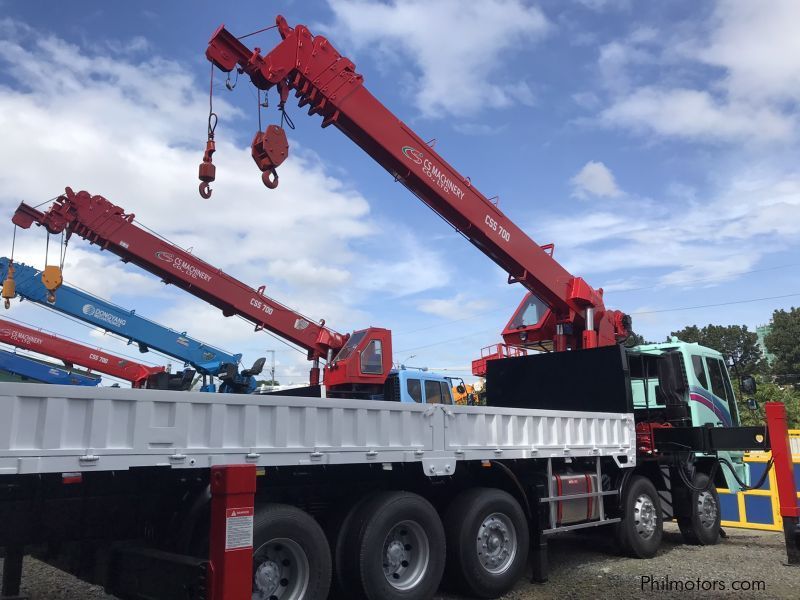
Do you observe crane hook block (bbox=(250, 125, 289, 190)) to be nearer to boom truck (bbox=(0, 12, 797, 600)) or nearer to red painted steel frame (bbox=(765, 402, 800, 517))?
boom truck (bbox=(0, 12, 797, 600))

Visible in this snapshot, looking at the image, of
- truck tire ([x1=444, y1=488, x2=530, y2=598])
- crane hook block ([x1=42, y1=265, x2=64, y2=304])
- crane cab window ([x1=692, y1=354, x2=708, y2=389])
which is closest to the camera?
truck tire ([x1=444, y1=488, x2=530, y2=598])

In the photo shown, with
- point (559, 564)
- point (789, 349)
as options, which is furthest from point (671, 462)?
point (789, 349)

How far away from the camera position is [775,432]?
→ 9.06 meters

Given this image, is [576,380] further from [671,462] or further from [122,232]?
[122,232]

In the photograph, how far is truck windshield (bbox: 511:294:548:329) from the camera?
12.9 metres

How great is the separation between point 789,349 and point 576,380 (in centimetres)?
7110

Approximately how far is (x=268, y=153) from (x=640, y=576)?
6.63 m

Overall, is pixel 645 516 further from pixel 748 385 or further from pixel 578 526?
pixel 748 385

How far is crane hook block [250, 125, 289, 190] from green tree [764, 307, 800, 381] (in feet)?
237

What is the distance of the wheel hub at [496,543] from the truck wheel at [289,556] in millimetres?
2067

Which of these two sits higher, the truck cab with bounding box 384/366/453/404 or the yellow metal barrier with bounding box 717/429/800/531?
the truck cab with bounding box 384/366/453/404

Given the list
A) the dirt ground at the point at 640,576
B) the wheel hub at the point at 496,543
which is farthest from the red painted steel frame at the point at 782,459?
the wheel hub at the point at 496,543

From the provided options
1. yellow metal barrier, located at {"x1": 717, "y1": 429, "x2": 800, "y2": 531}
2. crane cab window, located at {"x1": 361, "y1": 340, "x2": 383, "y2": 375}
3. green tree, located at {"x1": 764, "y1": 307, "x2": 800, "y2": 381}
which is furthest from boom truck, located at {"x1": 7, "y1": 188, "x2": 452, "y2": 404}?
green tree, located at {"x1": 764, "y1": 307, "x2": 800, "y2": 381}

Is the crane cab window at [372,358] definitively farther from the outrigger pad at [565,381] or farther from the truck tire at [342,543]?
the truck tire at [342,543]
